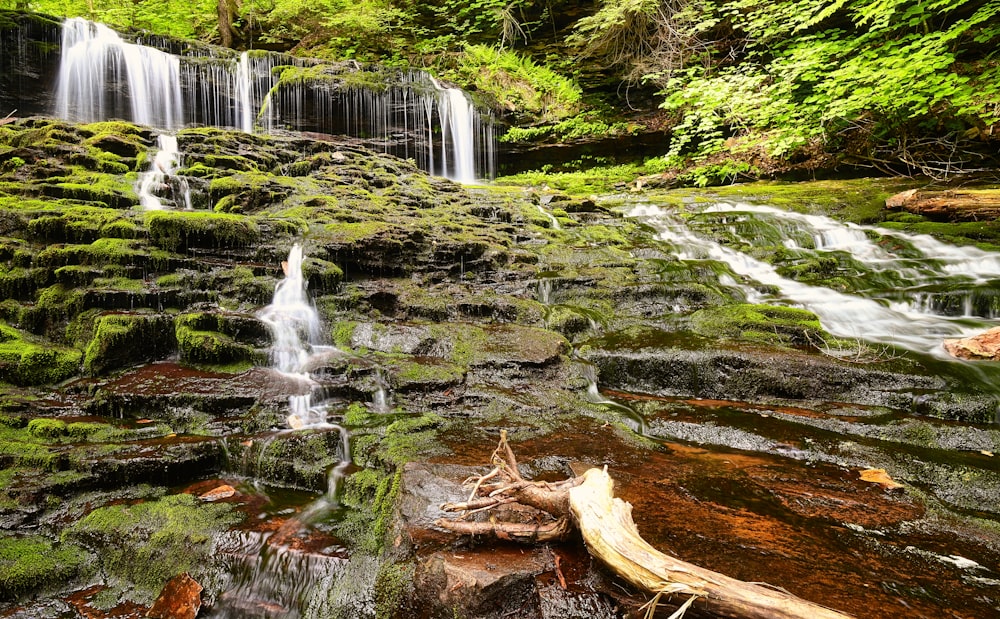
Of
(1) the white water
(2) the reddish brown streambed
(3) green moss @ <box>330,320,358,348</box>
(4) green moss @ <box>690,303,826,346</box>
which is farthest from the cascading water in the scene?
(1) the white water

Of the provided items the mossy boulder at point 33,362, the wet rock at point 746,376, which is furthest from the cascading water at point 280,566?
the wet rock at point 746,376

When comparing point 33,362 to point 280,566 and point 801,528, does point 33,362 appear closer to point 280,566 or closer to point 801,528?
point 280,566

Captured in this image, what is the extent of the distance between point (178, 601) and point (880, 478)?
462 cm

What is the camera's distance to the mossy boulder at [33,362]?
4.42 metres

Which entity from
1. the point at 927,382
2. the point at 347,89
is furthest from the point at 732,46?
the point at 927,382

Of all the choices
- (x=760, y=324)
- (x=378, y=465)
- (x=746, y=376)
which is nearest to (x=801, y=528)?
(x=746, y=376)

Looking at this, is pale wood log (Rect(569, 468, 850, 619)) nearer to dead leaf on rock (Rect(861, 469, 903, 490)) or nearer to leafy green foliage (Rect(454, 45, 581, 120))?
dead leaf on rock (Rect(861, 469, 903, 490))

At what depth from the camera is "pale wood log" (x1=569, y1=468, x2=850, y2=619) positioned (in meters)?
1.53

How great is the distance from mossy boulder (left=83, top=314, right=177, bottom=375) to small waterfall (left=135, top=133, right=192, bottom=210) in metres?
3.61

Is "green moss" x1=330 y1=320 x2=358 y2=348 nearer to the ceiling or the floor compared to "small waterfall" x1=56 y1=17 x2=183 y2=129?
nearer to the floor

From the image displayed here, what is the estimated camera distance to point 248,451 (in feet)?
12.3

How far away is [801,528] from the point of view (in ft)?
8.60

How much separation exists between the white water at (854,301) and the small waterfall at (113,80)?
1324 centimetres

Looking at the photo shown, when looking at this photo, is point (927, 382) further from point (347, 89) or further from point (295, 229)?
point (347, 89)
